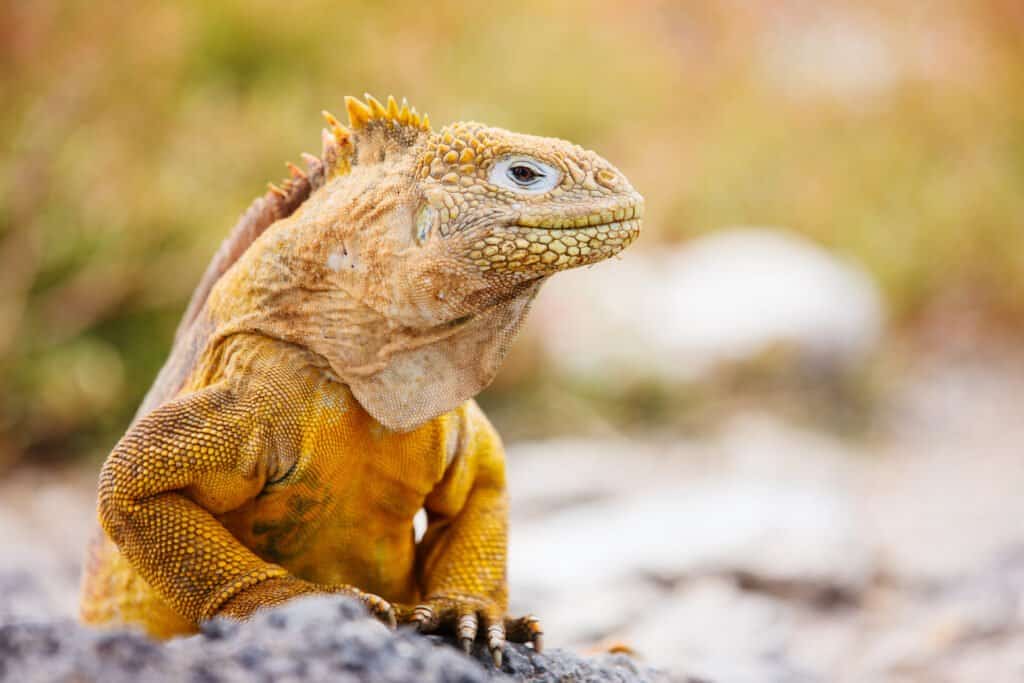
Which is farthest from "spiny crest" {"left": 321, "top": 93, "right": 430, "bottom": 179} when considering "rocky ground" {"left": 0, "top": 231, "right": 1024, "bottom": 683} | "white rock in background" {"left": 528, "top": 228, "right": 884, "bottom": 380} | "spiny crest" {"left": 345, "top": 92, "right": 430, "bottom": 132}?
"white rock in background" {"left": 528, "top": 228, "right": 884, "bottom": 380}

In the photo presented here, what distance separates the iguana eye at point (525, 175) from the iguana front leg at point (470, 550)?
0.92m

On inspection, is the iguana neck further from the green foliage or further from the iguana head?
the green foliage

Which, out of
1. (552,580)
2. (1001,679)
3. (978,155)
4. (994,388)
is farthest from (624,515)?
(978,155)

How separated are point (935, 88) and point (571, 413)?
1225 centimetres

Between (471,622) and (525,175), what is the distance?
1376 millimetres

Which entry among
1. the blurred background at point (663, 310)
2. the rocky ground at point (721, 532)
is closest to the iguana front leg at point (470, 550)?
the rocky ground at point (721, 532)

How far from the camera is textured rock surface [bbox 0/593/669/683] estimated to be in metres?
2.46

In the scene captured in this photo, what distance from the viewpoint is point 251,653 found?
2.57m

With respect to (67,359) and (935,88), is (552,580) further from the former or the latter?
(935,88)

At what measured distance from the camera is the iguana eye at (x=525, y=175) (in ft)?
11.0

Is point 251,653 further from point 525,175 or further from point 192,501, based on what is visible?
point 525,175

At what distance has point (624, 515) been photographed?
8.41 m

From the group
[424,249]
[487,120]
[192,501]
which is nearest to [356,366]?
[424,249]

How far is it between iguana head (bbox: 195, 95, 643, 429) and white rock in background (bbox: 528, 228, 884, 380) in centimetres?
882
